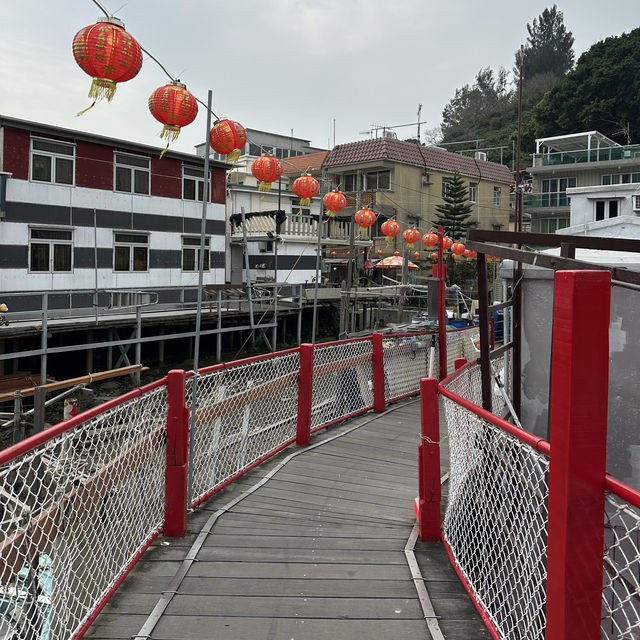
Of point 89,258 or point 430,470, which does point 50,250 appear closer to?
point 89,258

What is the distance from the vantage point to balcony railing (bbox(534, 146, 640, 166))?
33969 mm

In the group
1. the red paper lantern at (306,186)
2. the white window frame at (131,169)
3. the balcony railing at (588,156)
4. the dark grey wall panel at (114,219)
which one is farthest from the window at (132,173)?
the balcony railing at (588,156)

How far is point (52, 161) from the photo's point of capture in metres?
18.4

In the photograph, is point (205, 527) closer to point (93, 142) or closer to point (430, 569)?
point (430, 569)

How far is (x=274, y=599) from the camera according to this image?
11.3ft

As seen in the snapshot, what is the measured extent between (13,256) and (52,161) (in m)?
3.31

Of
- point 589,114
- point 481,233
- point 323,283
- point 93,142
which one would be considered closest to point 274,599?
point 481,233

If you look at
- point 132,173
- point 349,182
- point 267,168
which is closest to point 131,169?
point 132,173

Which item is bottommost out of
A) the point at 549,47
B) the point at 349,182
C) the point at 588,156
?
the point at 349,182

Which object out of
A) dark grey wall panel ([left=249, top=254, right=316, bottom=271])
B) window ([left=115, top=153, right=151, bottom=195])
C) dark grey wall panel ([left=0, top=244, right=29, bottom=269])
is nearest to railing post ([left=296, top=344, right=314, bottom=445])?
dark grey wall panel ([left=0, top=244, right=29, bottom=269])

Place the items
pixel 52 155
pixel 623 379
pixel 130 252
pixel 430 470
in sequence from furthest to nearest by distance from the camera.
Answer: pixel 130 252 → pixel 52 155 → pixel 623 379 → pixel 430 470

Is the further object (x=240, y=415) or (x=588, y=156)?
(x=588, y=156)

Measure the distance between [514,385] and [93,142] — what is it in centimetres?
1708

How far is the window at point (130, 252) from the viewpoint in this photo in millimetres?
20547
